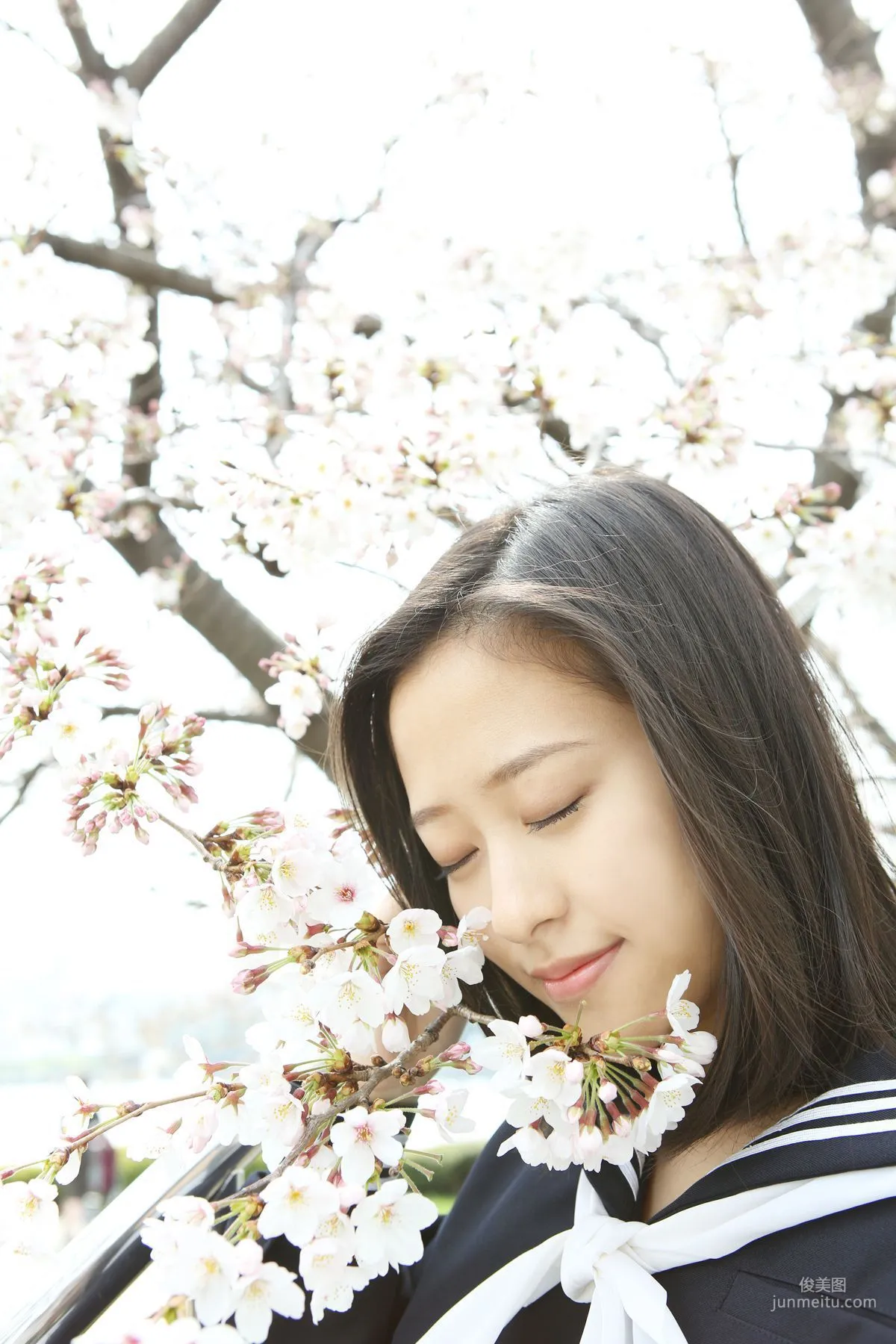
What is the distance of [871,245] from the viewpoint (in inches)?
104

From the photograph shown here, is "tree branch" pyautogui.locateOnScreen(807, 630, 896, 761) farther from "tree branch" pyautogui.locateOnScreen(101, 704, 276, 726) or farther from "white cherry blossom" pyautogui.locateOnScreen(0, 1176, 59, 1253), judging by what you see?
"white cherry blossom" pyautogui.locateOnScreen(0, 1176, 59, 1253)

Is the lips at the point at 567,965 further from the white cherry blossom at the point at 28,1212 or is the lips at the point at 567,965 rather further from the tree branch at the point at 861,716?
the tree branch at the point at 861,716

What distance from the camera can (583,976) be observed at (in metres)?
0.89

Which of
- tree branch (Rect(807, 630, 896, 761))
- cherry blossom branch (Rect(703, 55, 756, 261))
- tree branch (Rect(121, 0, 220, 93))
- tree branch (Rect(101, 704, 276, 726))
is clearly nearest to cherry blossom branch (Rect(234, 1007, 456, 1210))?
tree branch (Rect(101, 704, 276, 726))

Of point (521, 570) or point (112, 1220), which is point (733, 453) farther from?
point (112, 1220)

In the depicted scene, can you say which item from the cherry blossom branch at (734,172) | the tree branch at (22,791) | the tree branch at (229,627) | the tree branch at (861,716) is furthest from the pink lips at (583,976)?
the cherry blossom branch at (734,172)

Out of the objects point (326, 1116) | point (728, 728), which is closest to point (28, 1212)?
point (326, 1116)

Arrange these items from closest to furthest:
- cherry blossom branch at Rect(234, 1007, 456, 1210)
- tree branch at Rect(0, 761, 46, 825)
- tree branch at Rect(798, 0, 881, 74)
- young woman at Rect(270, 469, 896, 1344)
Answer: cherry blossom branch at Rect(234, 1007, 456, 1210)
young woman at Rect(270, 469, 896, 1344)
tree branch at Rect(0, 761, 46, 825)
tree branch at Rect(798, 0, 881, 74)

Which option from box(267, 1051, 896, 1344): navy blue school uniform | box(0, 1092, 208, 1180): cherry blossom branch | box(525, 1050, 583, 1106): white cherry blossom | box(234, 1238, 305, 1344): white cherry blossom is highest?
box(0, 1092, 208, 1180): cherry blossom branch

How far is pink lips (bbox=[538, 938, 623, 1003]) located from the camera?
0.88m

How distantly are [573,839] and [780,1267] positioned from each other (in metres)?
0.38

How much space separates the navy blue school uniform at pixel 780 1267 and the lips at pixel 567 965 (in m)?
0.20

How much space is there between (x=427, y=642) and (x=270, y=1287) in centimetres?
58

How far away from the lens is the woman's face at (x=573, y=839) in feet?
2.81
